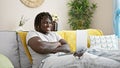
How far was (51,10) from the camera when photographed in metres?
4.54

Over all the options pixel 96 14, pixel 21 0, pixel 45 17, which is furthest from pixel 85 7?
pixel 45 17

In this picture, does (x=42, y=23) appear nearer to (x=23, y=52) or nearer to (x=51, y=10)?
(x=23, y=52)

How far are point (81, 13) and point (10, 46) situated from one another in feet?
7.79

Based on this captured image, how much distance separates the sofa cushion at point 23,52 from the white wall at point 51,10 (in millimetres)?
1701

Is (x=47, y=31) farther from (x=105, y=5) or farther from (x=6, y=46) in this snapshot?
(x=105, y=5)

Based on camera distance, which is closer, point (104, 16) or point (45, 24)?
point (45, 24)

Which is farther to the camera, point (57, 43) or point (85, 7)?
point (85, 7)

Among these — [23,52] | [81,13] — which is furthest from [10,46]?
[81,13]

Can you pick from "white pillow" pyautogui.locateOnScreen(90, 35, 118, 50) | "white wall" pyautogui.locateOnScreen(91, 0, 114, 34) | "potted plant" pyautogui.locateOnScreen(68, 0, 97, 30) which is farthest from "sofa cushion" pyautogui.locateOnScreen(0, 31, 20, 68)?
"white wall" pyautogui.locateOnScreen(91, 0, 114, 34)

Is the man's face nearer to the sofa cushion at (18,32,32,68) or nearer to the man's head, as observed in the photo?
the man's head

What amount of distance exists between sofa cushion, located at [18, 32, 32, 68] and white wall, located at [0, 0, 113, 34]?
170 cm

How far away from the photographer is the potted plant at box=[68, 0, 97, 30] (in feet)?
14.9

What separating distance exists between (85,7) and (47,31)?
2.25 meters

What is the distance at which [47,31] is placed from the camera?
8.12 feet
